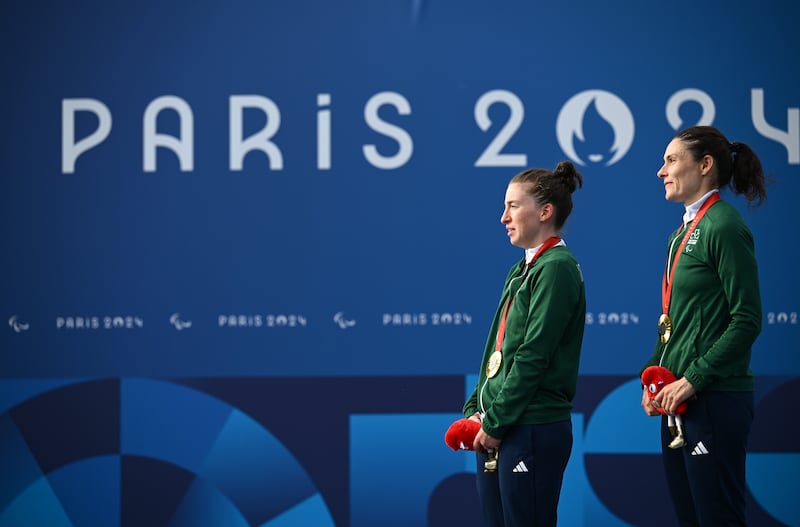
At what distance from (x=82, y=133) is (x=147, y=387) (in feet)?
3.44

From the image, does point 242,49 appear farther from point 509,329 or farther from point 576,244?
point 509,329

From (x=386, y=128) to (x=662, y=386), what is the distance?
5.45 ft

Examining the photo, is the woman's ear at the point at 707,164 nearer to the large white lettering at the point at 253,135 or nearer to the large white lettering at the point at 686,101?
the large white lettering at the point at 686,101

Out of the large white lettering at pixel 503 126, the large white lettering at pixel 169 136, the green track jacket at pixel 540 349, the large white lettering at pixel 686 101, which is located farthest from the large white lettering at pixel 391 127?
the green track jacket at pixel 540 349

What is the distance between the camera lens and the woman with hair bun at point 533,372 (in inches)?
90.7

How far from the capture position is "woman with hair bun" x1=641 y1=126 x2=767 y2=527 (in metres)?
2.33

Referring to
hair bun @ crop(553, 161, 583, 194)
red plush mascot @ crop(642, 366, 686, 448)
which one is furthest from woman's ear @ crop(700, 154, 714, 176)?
red plush mascot @ crop(642, 366, 686, 448)

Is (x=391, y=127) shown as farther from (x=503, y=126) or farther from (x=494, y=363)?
(x=494, y=363)

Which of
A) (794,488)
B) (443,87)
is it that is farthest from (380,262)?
(794,488)

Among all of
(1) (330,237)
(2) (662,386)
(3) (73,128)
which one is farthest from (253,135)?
(2) (662,386)

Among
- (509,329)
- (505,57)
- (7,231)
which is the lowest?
(509,329)

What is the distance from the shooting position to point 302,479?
11.8ft

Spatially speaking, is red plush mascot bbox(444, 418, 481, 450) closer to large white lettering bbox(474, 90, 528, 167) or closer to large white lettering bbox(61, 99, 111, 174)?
large white lettering bbox(474, 90, 528, 167)

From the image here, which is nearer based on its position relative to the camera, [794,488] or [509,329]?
[509,329]
